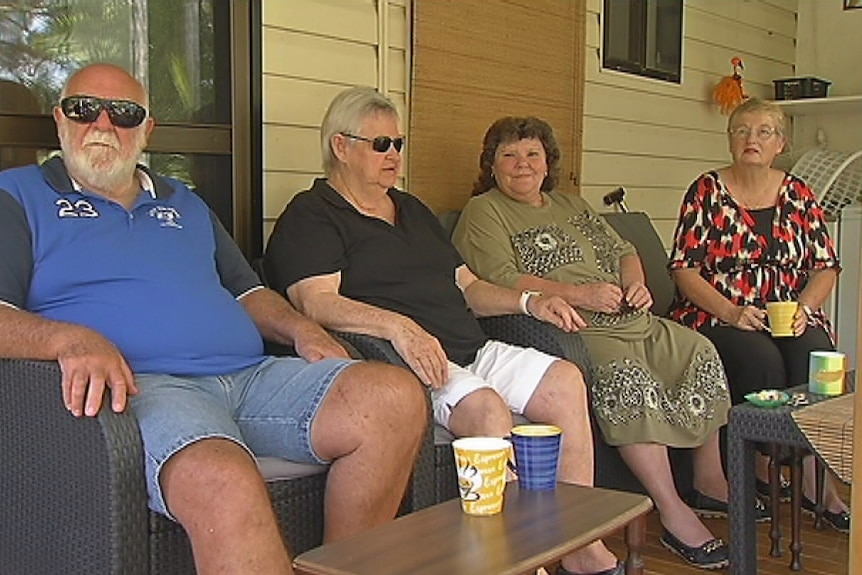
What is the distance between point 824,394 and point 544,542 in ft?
3.62

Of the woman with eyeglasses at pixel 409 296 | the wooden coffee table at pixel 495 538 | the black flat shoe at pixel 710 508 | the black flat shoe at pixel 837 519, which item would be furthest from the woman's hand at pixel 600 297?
the wooden coffee table at pixel 495 538

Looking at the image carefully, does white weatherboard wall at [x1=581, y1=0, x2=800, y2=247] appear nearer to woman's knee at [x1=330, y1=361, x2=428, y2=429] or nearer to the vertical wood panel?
the vertical wood panel

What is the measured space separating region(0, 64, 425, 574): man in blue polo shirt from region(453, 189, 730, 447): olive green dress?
0.86 meters

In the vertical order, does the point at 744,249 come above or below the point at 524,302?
above

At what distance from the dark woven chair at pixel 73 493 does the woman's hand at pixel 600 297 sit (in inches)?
49.8

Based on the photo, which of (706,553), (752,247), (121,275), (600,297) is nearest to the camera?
(121,275)

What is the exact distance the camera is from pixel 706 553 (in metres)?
2.84

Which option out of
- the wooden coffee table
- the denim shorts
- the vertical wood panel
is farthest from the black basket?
the wooden coffee table

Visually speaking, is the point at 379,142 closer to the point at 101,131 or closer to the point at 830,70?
the point at 101,131

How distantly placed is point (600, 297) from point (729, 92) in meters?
2.50

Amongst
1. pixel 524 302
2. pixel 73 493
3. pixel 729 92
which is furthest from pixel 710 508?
pixel 729 92

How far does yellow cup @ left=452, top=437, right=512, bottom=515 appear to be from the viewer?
5.76ft

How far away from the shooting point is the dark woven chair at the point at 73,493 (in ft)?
5.89

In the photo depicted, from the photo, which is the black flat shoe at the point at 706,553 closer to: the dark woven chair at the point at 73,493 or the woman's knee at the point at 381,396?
the woman's knee at the point at 381,396
